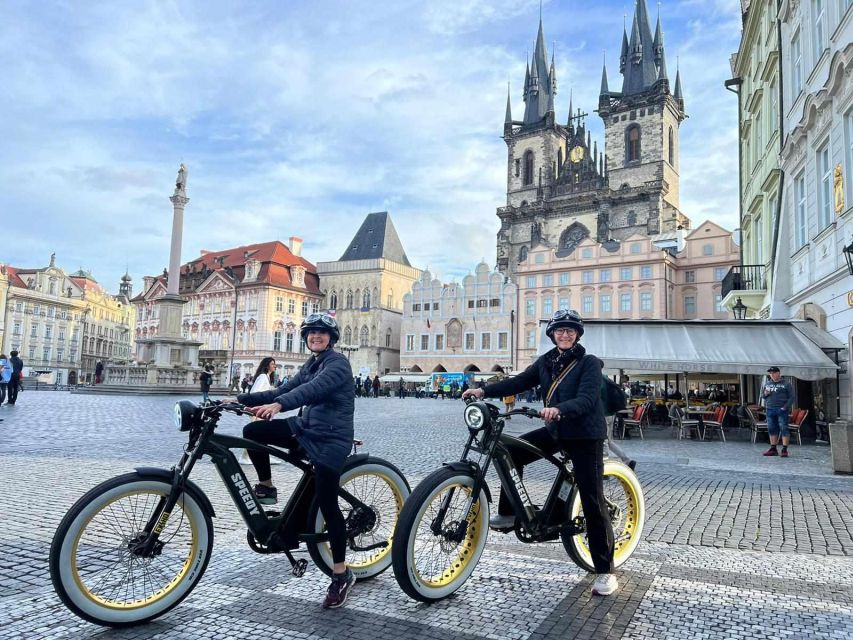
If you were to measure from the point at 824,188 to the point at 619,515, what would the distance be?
Answer: 12.4 meters

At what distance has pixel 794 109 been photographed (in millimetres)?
15922

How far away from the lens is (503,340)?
58625 mm

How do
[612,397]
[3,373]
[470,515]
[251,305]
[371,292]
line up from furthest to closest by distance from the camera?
[371,292] < [251,305] < [3,373] < [612,397] < [470,515]

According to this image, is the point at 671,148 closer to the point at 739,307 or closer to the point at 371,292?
the point at 371,292

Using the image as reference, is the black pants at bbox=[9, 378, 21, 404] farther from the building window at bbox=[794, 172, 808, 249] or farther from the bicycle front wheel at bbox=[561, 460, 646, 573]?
the building window at bbox=[794, 172, 808, 249]

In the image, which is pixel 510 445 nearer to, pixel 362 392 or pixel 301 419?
pixel 301 419

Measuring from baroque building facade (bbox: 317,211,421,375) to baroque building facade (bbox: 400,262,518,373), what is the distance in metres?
4.40

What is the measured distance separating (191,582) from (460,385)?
47.4 m

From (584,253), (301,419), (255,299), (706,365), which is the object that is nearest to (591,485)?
(301,419)

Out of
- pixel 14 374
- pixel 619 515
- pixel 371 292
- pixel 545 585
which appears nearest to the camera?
pixel 545 585

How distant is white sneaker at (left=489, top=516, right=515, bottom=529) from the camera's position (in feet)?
12.9

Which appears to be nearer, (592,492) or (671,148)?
(592,492)

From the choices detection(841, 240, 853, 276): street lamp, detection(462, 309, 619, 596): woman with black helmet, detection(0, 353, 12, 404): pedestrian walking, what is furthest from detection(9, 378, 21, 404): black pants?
detection(841, 240, 853, 276): street lamp

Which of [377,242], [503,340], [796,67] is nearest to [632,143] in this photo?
[503,340]
